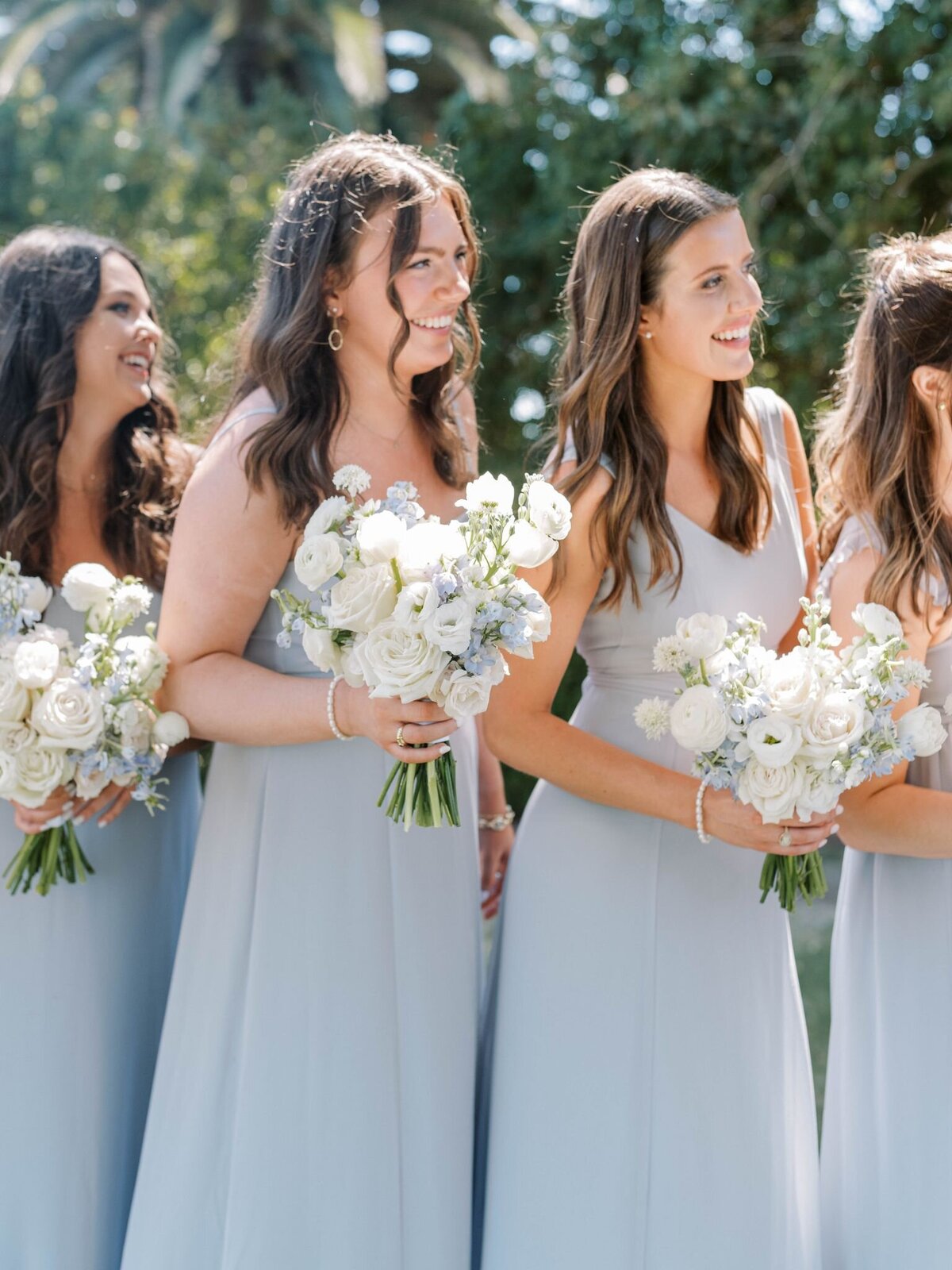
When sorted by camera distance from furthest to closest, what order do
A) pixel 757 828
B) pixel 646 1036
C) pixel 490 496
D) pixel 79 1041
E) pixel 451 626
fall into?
pixel 79 1041
pixel 646 1036
pixel 757 828
pixel 490 496
pixel 451 626

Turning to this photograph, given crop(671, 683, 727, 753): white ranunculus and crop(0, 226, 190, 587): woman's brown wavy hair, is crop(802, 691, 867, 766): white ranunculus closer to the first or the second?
crop(671, 683, 727, 753): white ranunculus

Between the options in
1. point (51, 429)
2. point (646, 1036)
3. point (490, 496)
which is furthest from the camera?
point (51, 429)

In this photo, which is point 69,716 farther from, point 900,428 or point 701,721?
point 900,428

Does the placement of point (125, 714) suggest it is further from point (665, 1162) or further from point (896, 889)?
point (896, 889)

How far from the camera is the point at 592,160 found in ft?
29.5

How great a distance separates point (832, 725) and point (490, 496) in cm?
77

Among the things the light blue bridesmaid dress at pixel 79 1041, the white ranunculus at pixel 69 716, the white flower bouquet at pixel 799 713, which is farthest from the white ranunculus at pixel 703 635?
the light blue bridesmaid dress at pixel 79 1041

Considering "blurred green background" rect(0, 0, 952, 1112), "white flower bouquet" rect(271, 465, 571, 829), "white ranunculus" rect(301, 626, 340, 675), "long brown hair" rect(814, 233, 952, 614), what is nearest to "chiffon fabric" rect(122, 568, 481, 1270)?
"white ranunculus" rect(301, 626, 340, 675)

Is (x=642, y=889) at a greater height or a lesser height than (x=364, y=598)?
lesser

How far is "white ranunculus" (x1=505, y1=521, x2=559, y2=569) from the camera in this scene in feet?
8.61

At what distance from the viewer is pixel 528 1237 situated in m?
3.07

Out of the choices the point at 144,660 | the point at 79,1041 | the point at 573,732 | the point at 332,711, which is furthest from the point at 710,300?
the point at 79,1041

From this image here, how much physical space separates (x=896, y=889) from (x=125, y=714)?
1.73 metres

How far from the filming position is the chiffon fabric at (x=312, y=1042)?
10.1ft
